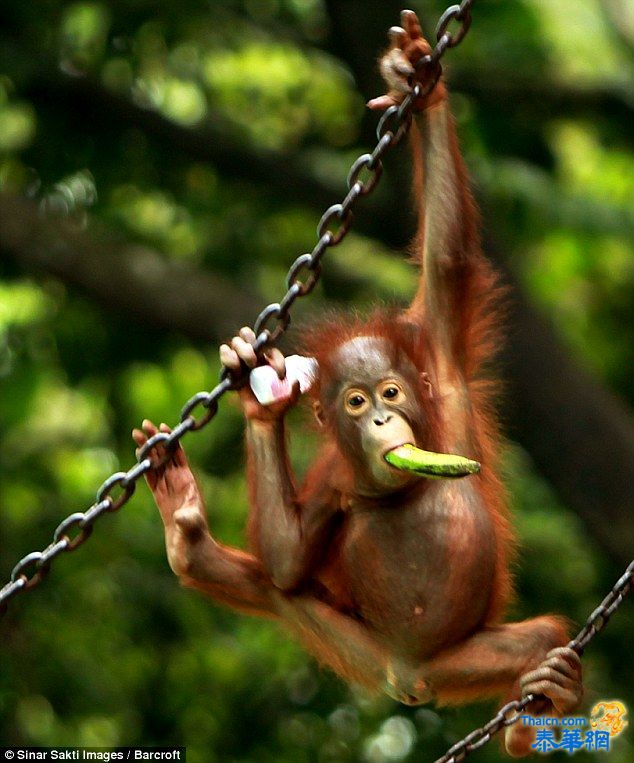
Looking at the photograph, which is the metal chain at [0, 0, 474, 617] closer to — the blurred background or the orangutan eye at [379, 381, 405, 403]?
the orangutan eye at [379, 381, 405, 403]

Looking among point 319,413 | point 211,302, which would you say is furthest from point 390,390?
point 211,302

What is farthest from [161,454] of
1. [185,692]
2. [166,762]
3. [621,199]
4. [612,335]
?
[612,335]

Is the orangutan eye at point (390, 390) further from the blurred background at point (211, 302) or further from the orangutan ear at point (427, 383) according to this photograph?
the blurred background at point (211, 302)

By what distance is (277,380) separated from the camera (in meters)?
3.77

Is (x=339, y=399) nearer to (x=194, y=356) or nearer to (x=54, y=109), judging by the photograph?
(x=54, y=109)

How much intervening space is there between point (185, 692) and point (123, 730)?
11.7 inches

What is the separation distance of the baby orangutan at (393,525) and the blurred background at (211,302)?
2.06 metres

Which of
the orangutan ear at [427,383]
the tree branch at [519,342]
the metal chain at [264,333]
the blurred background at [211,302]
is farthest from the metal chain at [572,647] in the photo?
the tree branch at [519,342]

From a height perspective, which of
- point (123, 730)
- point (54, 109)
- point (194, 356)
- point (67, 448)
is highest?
point (54, 109)

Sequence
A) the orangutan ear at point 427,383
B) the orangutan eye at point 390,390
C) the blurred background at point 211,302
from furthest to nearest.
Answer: the blurred background at point 211,302 → the orangutan ear at point 427,383 → the orangutan eye at point 390,390

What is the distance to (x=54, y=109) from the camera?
22.5ft

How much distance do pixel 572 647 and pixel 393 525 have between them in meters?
0.56

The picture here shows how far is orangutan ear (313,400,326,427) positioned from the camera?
404 centimetres

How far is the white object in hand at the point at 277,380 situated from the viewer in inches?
148
